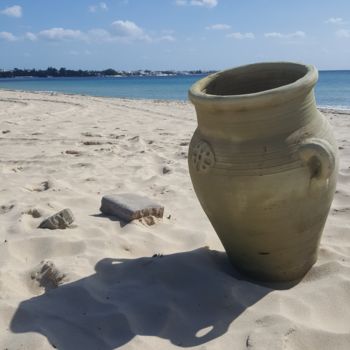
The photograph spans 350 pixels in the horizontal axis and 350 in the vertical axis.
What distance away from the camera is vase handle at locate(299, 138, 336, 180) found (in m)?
2.29

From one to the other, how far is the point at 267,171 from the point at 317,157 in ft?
0.79

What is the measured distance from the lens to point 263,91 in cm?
249

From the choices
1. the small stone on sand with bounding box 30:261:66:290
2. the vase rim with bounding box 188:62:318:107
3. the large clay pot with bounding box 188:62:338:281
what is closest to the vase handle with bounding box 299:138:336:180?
the large clay pot with bounding box 188:62:338:281

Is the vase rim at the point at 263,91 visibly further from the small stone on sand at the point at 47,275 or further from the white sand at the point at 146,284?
the small stone on sand at the point at 47,275

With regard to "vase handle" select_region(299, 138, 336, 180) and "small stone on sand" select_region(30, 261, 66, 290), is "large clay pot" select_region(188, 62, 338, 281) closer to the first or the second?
"vase handle" select_region(299, 138, 336, 180)

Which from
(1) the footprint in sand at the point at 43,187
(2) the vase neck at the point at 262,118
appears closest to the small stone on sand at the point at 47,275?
(2) the vase neck at the point at 262,118

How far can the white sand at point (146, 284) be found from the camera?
84.7 inches

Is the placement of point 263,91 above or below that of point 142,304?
above

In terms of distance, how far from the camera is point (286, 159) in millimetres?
2301

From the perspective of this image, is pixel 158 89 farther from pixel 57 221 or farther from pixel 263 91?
pixel 263 91

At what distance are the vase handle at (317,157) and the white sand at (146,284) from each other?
0.60 m

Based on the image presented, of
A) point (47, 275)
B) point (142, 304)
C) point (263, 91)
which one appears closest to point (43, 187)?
point (47, 275)

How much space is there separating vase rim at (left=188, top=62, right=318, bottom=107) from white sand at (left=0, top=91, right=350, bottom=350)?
0.94m

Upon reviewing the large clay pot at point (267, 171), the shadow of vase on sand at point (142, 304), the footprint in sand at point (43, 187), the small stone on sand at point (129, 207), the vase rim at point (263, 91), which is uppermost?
the vase rim at point (263, 91)
